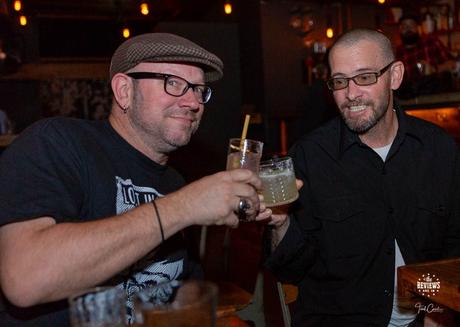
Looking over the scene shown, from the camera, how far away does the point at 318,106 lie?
4953 mm

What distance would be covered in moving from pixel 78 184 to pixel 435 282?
1231 mm

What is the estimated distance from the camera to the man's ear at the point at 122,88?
1840mm

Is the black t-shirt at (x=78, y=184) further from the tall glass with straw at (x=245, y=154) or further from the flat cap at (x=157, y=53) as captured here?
the tall glass with straw at (x=245, y=154)

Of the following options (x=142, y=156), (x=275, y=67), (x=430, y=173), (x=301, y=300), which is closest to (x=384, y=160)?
(x=430, y=173)

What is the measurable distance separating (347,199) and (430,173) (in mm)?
465

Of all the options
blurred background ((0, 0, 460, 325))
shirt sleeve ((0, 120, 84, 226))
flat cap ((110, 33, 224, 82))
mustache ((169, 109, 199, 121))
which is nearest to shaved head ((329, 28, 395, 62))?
flat cap ((110, 33, 224, 82))

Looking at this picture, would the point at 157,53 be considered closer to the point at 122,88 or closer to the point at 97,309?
the point at 122,88

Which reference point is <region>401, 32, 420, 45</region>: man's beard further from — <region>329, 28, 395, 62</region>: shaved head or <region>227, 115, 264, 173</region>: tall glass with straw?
<region>227, 115, 264, 173</region>: tall glass with straw

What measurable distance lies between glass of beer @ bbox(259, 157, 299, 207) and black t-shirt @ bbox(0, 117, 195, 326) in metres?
0.42

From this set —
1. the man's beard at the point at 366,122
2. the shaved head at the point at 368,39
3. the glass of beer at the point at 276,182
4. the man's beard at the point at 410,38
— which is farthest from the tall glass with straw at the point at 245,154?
the man's beard at the point at 410,38

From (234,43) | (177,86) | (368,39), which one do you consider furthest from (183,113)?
(234,43)

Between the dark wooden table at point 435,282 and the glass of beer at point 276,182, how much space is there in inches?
19.7

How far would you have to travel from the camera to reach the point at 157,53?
1.74 m

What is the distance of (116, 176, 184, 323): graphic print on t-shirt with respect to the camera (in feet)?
5.19
